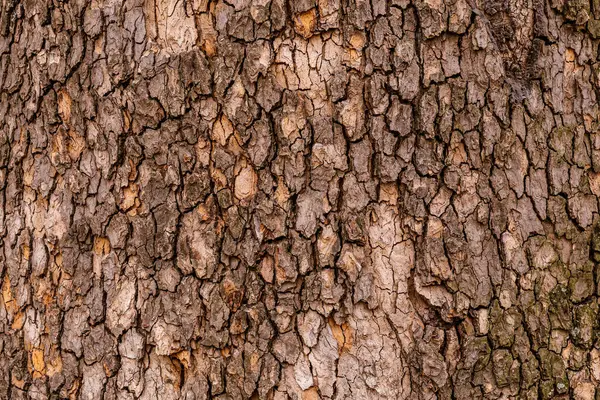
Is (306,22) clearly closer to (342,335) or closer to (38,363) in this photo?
(342,335)

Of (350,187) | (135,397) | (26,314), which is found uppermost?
(350,187)

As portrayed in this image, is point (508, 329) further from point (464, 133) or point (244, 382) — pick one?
point (244, 382)

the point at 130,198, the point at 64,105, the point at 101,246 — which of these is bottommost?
the point at 101,246

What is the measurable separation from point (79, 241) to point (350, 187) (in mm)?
813

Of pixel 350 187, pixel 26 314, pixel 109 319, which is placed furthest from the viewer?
pixel 26 314

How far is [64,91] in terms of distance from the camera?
6.72 feet

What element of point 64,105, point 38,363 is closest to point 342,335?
point 38,363

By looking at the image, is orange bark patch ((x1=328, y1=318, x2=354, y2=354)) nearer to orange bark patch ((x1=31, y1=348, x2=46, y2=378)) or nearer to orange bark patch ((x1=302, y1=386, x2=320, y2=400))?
orange bark patch ((x1=302, y1=386, x2=320, y2=400))

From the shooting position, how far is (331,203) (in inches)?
72.1

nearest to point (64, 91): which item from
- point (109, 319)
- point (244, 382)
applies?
point (109, 319)

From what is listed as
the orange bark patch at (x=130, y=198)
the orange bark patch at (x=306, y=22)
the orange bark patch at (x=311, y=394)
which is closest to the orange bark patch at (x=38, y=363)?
the orange bark patch at (x=130, y=198)

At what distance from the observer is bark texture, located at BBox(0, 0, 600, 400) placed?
6.04 feet

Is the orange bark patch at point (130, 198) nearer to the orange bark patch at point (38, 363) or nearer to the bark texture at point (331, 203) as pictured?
the bark texture at point (331, 203)

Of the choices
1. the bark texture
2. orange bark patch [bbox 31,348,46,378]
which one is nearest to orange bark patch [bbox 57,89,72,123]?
the bark texture
